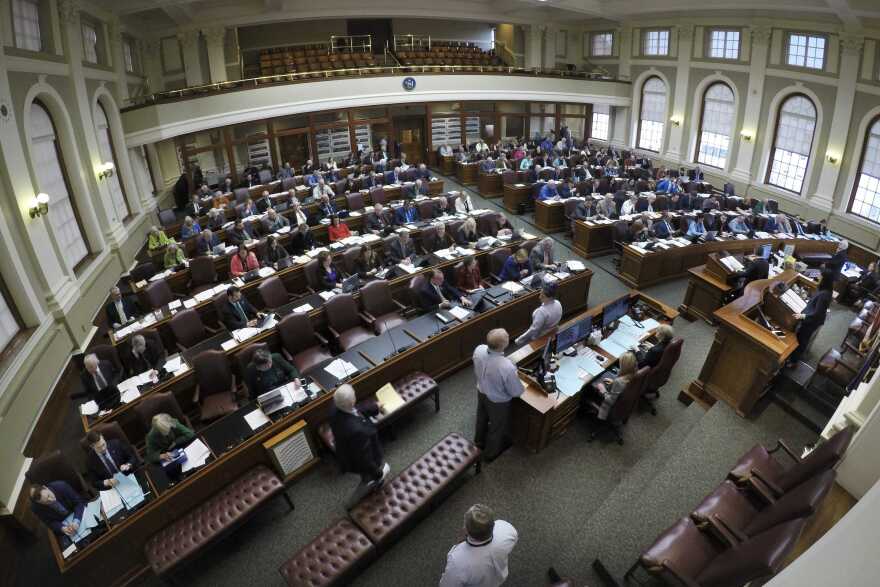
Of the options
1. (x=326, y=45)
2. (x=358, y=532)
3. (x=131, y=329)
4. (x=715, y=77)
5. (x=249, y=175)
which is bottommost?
(x=358, y=532)

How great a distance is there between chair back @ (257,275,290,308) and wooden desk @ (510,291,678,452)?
387 cm

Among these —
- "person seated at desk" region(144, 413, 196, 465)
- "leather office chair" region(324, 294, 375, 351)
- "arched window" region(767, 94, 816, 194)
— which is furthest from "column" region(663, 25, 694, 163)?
"person seated at desk" region(144, 413, 196, 465)

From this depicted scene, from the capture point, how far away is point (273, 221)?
398 inches

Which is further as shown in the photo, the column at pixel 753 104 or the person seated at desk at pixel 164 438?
the column at pixel 753 104

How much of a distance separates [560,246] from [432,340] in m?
5.84

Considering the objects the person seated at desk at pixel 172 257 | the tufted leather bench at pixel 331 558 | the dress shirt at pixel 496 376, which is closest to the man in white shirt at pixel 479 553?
the tufted leather bench at pixel 331 558

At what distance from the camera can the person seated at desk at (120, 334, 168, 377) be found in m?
6.07

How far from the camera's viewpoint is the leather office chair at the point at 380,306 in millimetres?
6996

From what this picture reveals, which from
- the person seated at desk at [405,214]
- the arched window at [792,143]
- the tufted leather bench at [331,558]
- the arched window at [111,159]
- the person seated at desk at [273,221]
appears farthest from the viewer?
the arched window at [792,143]

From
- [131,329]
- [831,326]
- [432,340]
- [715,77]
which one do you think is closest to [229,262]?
[131,329]

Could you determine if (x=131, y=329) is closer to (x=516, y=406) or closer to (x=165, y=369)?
(x=165, y=369)

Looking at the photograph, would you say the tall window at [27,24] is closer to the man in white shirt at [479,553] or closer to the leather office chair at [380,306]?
the leather office chair at [380,306]

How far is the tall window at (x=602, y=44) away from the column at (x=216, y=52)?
47.8ft

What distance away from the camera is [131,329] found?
263 inches
